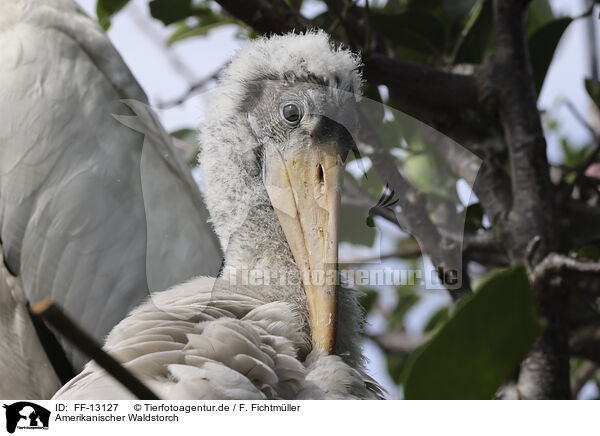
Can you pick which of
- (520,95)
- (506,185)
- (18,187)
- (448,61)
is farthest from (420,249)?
(18,187)

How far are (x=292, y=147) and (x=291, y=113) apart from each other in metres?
0.06

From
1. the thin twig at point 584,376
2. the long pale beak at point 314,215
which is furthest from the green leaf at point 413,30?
the thin twig at point 584,376

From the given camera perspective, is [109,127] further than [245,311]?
Yes

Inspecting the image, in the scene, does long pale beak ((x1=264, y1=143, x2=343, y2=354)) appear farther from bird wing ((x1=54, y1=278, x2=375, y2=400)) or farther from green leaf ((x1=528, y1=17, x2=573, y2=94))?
green leaf ((x1=528, y1=17, x2=573, y2=94))

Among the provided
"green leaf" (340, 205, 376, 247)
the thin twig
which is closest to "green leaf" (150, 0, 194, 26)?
"green leaf" (340, 205, 376, 247)

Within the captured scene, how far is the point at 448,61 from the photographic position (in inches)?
61.6

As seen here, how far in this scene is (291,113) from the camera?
1.14 metres

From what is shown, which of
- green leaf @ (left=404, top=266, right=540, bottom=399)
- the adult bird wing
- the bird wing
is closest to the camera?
green leaf @ (left=404, top=266, right=540, bottom=399)

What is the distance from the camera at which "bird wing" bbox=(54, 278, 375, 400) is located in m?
0.90
